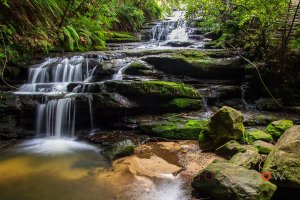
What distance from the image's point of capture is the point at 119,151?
5.24 meters

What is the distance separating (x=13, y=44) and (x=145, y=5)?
1289cm

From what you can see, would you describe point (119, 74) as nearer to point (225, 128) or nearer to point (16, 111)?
point (16, 111)

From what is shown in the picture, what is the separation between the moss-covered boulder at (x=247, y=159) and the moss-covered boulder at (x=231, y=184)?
43cm

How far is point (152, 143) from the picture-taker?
238 inches

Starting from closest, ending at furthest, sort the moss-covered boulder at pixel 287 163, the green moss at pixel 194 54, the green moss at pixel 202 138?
1. the moss-covered boulder at pixel 287 163
2. the green moss at pixel 202 138
3. the green moss at pixel 194 54

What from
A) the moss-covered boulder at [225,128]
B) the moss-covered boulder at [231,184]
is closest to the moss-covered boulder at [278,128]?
the moss-covered boulder at [225,128]

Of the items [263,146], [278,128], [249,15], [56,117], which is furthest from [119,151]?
[249,15]

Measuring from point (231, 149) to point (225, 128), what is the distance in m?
0.63

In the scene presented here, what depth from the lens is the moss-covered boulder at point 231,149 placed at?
15.4 feet

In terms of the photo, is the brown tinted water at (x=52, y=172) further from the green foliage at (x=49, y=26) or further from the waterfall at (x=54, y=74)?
the green foliage at (x=49, y=26)

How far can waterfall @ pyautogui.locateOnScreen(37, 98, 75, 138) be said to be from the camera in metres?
6.89

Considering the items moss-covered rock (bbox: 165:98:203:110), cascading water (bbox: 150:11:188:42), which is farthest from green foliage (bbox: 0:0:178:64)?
moss-covered rock (bbox: 165:98:203:110)

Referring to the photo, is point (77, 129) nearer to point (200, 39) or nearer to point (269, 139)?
point (269, 139)

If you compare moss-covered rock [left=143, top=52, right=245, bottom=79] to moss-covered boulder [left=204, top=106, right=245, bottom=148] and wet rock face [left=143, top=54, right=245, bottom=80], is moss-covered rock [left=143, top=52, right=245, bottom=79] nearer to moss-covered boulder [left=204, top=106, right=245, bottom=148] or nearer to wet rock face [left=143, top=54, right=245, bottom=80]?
wet rock face [left=143, top=54, right=245, bottom=80]
